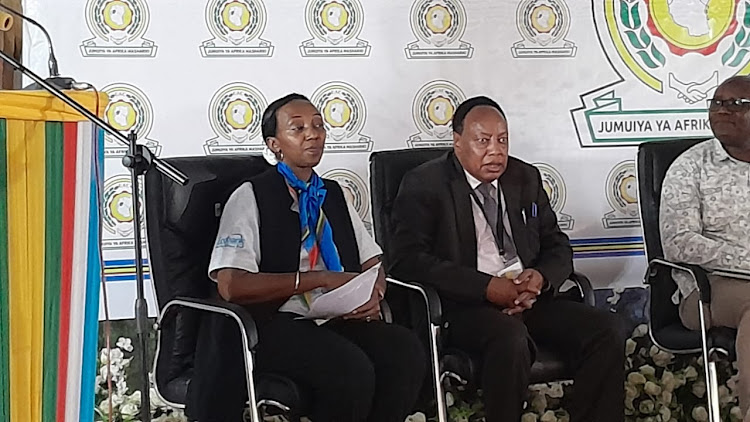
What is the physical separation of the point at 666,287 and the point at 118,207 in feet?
5.76

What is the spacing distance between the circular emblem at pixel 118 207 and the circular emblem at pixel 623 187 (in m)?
1.71

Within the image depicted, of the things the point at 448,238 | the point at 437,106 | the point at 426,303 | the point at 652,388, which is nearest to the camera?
the point at 426,303

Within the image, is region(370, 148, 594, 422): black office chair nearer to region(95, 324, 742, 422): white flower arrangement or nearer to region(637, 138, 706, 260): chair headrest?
region(637, 138, 706, 260): chair headrest

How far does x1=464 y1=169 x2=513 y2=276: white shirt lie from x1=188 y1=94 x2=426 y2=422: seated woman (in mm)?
326

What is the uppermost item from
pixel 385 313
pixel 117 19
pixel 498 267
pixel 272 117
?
pixel 117 19

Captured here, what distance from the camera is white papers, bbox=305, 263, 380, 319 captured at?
8.98 ft

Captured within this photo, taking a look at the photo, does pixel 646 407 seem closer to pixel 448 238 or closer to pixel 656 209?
pixel 656 209

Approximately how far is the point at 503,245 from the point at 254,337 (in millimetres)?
1004

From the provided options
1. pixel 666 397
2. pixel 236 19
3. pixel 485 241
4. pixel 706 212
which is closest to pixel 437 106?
pixel 485 241

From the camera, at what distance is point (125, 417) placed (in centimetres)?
334

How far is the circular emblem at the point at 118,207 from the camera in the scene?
3266 mm

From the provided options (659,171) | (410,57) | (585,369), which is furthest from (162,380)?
(659,171)

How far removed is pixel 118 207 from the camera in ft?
10.8

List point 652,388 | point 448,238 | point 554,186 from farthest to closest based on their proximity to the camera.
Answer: point 652,388, point 554,186, point 448,238
